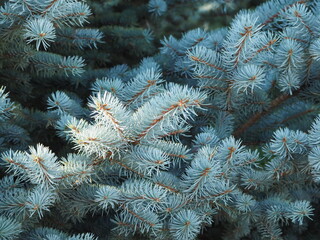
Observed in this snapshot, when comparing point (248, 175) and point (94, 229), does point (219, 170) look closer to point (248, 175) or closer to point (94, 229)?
point (248, 175)

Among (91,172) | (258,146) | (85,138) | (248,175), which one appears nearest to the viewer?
(85,138)

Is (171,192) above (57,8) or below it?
below

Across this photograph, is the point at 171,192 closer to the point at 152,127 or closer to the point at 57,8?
the point at 152,127

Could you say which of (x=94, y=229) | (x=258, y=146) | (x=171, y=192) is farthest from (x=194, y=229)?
(x=258, y=146)

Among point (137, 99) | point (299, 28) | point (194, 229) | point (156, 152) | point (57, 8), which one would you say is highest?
point (299, 28)

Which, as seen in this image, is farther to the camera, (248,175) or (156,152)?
(248,175)

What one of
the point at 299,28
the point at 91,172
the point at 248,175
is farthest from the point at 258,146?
the point at 91,172

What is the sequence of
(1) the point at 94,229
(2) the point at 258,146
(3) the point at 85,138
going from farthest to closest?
(2) the point at 258,146 → (1) the point at 94,229 → (3) the point at 85,138
